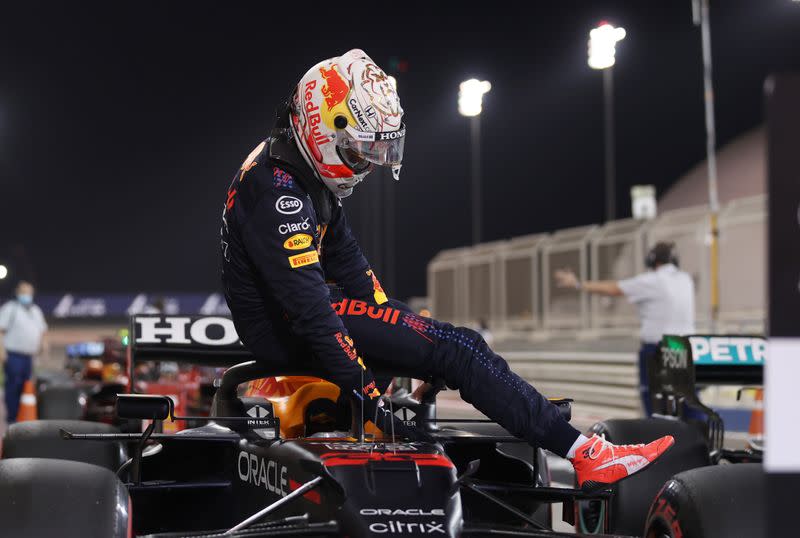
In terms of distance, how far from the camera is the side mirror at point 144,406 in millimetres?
3533

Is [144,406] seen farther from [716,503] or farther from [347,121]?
[716,503]

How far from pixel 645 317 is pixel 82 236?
1430 inches

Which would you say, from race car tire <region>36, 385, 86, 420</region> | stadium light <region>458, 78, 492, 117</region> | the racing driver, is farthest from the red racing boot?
stadium light <region>458, 78, 492, 117</region>

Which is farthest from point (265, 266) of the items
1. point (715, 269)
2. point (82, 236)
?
point (82, 236)

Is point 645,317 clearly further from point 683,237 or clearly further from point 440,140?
point 440,140

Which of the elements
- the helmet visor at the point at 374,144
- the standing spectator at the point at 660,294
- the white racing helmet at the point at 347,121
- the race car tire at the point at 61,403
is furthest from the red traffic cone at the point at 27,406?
the helmet visor at the point at 374,144

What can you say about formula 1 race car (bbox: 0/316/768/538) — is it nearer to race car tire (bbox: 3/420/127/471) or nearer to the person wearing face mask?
race car tire (bbox: 3/420/127/471)

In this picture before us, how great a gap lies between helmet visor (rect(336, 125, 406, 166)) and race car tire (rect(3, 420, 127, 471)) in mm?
1874

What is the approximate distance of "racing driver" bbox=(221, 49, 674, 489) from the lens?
3520mm

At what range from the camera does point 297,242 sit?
3.68 metres

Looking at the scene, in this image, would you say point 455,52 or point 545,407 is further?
point 455,52

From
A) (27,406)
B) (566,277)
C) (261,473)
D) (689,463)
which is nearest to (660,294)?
(566,277)

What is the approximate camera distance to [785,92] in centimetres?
192

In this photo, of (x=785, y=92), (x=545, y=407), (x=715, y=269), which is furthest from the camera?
(x=715, y=269)
